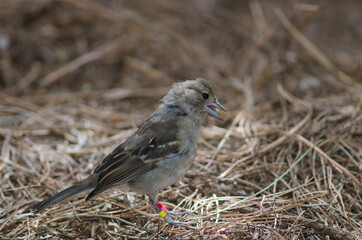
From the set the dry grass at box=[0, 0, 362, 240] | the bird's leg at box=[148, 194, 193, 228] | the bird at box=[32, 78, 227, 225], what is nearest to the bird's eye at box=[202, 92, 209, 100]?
the bird at box=[32, 78, 227, 225]

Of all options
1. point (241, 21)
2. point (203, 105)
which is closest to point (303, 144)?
point (203, 105)

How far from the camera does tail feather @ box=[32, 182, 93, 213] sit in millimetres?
3446

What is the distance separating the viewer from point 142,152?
12.6 feet

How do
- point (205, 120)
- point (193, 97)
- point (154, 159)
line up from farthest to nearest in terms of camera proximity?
point (205, 120)
point (193, 97)
point (154, 159)

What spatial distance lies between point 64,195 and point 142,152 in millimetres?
830

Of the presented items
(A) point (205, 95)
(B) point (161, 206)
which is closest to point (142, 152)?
(B) point (161, 206)

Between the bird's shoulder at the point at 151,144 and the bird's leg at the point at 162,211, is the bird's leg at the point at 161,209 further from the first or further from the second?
the bird's shoulder at the point at 151,144

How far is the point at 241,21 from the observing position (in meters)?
8.59

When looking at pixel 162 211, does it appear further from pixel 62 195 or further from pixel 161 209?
pixel 62 195

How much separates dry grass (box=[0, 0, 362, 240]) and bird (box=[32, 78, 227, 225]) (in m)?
0.30

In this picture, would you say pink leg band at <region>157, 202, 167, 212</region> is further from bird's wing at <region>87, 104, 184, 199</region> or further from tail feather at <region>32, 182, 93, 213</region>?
tail feather at <region>32, 182, 93, 213</region>

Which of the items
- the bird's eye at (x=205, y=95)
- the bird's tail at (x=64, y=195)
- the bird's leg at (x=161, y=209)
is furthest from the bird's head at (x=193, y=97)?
the bird's tail at (x=64, y=195)

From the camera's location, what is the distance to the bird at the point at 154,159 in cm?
367

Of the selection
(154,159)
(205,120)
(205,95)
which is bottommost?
(205,120)
